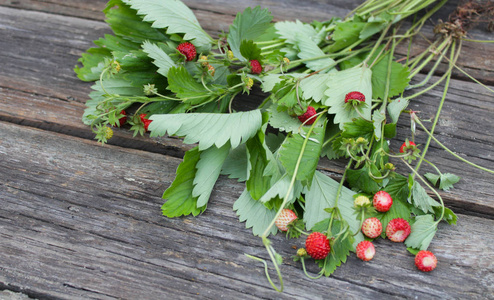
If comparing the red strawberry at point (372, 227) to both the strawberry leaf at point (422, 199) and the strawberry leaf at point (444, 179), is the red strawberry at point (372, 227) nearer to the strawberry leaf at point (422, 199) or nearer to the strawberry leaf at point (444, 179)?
the strawberry leaf at point (422, 199)

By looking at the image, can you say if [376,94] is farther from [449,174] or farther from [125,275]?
[125,275]

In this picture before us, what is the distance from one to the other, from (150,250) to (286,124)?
1.48 feet

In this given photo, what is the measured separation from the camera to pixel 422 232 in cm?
94

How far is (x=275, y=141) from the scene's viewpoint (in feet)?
3.59

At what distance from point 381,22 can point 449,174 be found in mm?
595

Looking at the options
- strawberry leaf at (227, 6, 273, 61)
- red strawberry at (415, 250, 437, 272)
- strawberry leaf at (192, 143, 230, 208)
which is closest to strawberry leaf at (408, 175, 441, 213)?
red strawberry at (415, 250, 437, 272)

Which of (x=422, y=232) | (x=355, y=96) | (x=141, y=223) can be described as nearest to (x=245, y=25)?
(x=355, y=96)

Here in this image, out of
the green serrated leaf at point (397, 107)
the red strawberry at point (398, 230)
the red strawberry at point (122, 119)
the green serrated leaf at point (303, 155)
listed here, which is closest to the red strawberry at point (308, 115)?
the green serrated leaf at point (303, 155)

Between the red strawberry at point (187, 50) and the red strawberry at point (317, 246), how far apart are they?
0.61m

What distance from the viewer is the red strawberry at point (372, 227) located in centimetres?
92

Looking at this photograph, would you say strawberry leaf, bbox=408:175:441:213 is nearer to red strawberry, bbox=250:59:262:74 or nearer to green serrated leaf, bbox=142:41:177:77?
red strawberry, bbox=250:59:262:74

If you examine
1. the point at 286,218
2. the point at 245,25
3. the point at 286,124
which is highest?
the point at 245,25

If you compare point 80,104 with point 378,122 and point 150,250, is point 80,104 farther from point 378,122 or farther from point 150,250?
point 378,122

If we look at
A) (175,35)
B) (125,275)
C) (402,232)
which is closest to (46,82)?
(175,35)
